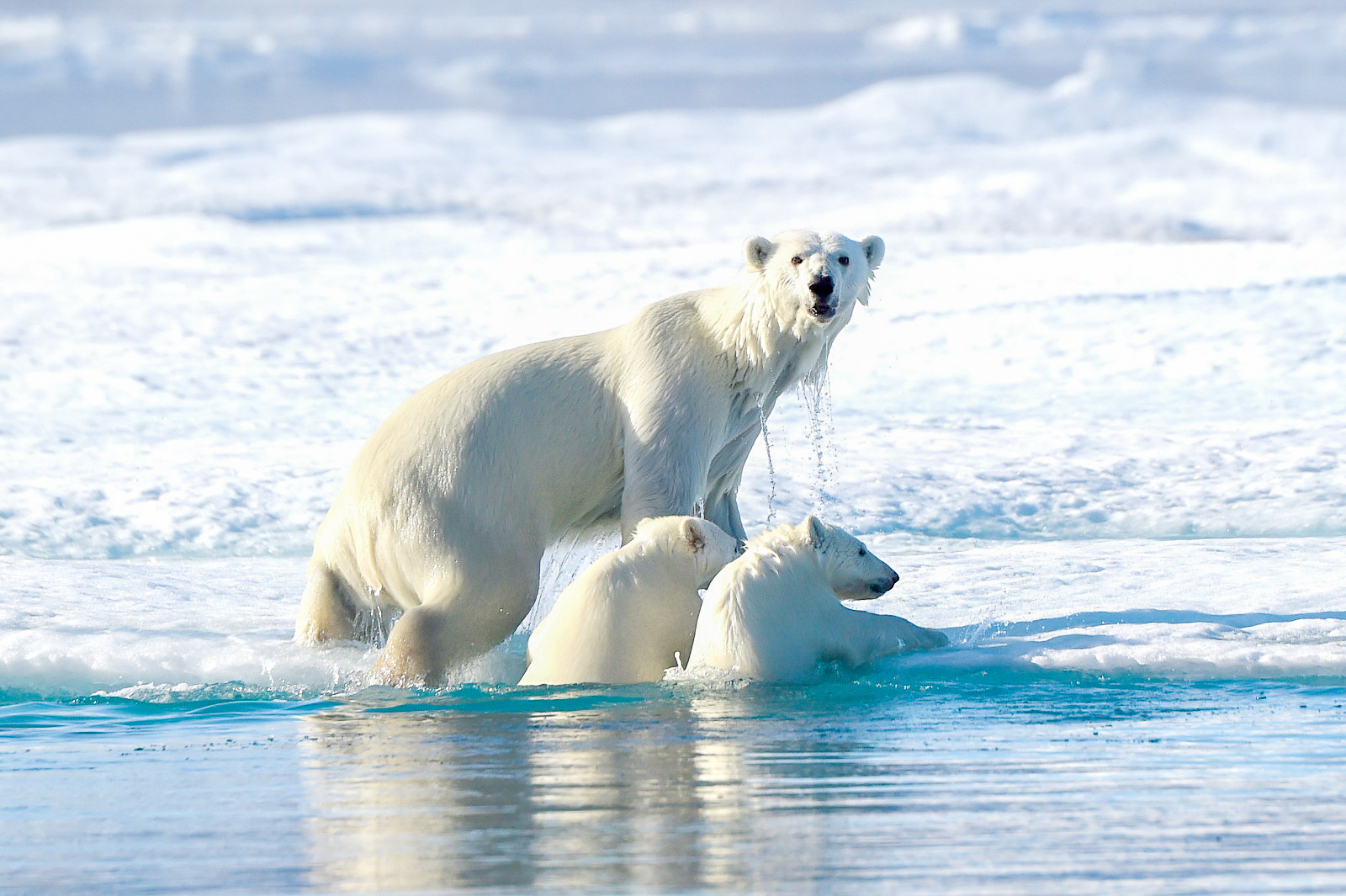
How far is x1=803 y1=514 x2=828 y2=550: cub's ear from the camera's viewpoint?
4.99 m

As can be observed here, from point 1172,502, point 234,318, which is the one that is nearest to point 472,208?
point 234,318

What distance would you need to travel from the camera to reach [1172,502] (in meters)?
8.09

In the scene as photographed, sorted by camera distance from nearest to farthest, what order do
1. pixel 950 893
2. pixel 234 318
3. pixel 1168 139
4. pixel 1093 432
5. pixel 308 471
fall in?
pixel 950 893
pixel 308 471
pixel 1093 432
pixel 234 318
pixel 1168 139

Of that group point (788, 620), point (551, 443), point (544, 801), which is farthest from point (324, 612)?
point (544, 801)

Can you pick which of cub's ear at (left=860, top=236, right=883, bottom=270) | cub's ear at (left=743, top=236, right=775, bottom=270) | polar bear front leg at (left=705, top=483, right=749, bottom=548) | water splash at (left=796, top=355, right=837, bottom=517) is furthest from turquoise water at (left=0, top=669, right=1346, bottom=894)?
cub's ear at (left=860, top=236, right=883, bottom=270)

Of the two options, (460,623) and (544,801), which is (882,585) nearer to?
(460,623)

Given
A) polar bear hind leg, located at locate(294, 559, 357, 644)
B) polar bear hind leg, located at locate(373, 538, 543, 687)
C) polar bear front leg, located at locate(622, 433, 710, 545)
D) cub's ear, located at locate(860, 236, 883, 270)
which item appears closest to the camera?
polar bear hind leg, located at locate(373, 538, 543, 687)

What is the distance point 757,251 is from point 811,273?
0.76ft

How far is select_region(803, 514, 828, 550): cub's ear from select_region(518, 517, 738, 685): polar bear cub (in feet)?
0.93

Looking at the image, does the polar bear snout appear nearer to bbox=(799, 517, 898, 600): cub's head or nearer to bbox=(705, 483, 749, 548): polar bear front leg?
bbox=(799, 517, 898, 600): cub's head

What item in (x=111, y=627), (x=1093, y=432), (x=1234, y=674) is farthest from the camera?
(x=1093, y=432)

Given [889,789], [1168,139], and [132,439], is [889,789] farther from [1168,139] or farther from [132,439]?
[1168,139]

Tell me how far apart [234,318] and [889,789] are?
11.7m

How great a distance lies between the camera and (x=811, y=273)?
530 centimetres
